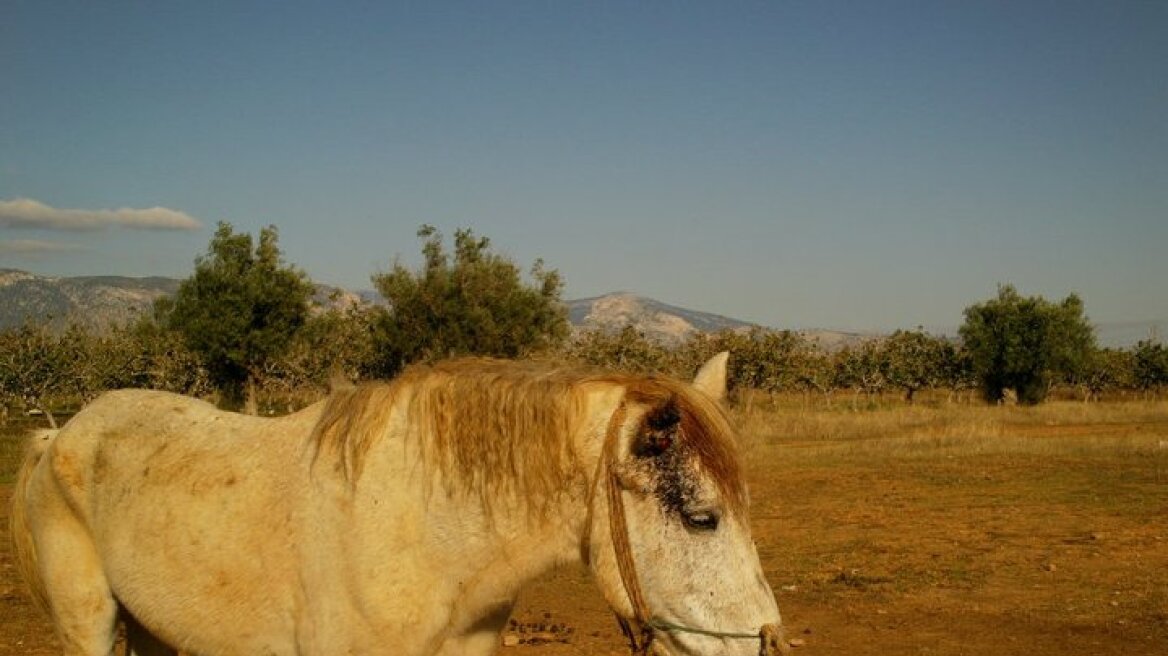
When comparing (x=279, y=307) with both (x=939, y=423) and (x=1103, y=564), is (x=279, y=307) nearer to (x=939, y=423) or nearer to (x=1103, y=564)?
(x=939, y=423)

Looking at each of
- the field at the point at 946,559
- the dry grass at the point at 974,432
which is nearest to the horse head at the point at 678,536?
the field at the point at 946,559

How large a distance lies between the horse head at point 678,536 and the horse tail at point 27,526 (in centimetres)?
301

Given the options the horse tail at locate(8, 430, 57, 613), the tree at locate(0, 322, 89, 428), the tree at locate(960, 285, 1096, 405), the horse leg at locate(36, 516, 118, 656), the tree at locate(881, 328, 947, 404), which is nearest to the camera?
the horse leg at locate(36, 516, 118, 656)

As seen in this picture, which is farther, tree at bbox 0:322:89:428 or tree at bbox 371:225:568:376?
tree at bbox 0:322:89:428

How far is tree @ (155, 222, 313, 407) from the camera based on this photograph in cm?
3978

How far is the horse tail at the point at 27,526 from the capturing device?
4422 mm

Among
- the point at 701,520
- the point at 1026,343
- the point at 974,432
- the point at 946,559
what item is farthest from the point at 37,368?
the point at 1026,343

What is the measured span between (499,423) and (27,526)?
2797 mm

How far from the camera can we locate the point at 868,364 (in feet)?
230

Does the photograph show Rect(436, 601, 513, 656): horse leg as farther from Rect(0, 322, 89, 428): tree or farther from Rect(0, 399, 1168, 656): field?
Rect(0, 322, 89, 428): tree

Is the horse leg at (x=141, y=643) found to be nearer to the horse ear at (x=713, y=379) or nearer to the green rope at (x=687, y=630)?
the green rope at (x=687, y=630)

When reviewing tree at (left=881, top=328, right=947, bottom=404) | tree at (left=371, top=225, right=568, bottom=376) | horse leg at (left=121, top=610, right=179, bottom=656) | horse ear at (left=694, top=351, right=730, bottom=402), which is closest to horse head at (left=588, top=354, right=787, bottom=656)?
horse ear at (left=694, top=351, right=730, bottom=402)

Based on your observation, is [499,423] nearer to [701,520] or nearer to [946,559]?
[701,520]

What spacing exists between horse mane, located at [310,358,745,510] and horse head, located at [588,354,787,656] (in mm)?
30
